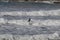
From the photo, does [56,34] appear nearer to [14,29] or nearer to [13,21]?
[14,29]

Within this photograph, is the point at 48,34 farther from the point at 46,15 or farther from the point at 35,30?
the point at 46,15

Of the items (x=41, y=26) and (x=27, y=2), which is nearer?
(x=41, y=26)

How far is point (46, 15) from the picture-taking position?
2080 millimetres

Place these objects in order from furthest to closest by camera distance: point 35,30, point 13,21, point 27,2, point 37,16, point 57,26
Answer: point 27,2 < point 37,16 < point 13,21 < point 57,26 < point 35,30

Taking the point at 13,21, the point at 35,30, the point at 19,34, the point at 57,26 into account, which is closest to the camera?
the point at 19,34


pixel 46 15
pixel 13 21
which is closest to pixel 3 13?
pixel 13 21

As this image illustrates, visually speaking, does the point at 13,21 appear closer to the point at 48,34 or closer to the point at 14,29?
the point at 14,29

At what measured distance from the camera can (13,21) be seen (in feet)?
5.85

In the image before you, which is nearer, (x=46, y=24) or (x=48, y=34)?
(x=48, y=34)

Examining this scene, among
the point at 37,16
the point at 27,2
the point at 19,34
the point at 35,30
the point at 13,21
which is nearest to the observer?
the point at 19,34

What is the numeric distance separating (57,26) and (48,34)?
0.27 metres

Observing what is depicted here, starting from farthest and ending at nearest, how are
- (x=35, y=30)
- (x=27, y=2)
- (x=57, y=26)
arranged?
(x=27, y=2) < (x=57, y=26) < (x=35, y=30)

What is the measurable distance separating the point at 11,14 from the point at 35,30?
0.59 m

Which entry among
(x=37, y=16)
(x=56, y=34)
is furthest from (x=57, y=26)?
(x=37, y=16)
